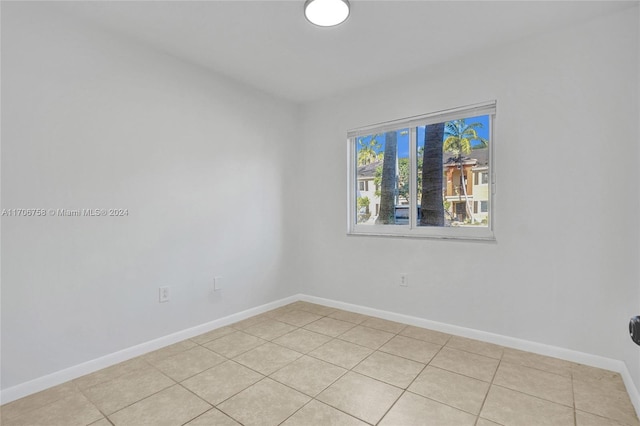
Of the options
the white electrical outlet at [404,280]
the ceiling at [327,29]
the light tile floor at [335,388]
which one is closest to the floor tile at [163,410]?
the light tile floor at [335,388]

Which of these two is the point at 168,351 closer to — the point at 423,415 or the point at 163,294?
the point at 163,294

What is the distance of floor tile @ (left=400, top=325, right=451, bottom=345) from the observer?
8.74ft

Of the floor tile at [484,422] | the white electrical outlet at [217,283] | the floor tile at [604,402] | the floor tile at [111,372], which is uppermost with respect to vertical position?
the white electrical outlet at [217,283]

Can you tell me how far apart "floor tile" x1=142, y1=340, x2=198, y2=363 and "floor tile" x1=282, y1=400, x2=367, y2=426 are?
1.25m

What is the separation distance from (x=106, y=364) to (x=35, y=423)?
23.0 inches

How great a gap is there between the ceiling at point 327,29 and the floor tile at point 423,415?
94.8 inches

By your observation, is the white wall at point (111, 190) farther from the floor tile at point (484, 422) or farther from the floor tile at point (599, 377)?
the floor tile at point (599, 377)

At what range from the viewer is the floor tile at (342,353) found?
2.29m

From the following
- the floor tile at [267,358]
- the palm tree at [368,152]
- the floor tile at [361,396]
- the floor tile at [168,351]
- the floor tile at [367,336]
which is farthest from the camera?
the palm tree at [368,152]

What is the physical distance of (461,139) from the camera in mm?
2824

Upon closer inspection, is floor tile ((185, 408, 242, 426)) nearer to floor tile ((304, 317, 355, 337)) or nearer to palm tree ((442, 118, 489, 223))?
floor tile ((304, 317, 355, 337))

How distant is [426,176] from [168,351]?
270 cm

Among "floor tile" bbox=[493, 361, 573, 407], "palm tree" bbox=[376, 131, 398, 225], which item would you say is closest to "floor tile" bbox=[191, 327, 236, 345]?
"palm tree" bbox=[376, 131, 398, 225]

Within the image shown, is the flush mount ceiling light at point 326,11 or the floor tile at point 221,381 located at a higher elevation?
the flush mount ceiling light at point 326,11
